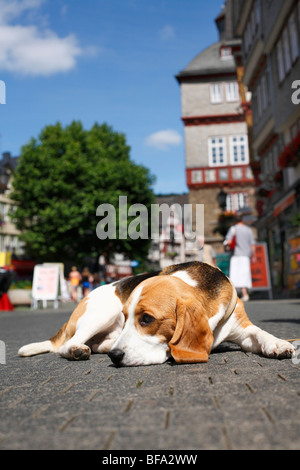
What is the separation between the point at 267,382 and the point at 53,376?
4.80 feet

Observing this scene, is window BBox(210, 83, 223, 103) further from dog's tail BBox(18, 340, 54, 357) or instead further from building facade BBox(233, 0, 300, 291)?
dog's tail BBox(18, 340, 54, 357)

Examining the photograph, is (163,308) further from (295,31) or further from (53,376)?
(295,31)

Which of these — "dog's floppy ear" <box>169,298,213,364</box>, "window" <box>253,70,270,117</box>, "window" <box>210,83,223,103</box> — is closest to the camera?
"dog's floppy ear" <box>169,298,213,364</box>

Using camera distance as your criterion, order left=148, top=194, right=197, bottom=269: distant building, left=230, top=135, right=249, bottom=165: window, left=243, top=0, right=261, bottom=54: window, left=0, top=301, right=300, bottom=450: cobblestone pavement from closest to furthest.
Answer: left=0, top=301, right=300, bottom=450: cobblestone pavement
left=243, top=0, right=261, bottom=54: window
left=230, top=135, right=249, bottom=165: window
left=148, top=194, right=197, bottom=269: distant building

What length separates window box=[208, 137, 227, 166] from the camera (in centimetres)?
4541

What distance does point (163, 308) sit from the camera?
139 inches

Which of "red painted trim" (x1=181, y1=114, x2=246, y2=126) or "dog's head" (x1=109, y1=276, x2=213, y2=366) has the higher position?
"red painted trim" (x1=181, y1=114, x2=246, y2=126)

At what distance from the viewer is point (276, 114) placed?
21625mm

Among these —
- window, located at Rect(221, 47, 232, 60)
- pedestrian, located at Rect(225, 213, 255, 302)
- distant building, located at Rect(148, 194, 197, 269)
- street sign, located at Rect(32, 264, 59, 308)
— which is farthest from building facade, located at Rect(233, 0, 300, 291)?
distant building, located at Rect(148, 194, 197, 269)

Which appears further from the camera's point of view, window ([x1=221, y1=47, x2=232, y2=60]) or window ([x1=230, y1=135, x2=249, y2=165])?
window ([x1=221, y1=47, x2=232, y2=60])

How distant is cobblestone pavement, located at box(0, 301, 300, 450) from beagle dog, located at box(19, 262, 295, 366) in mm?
127

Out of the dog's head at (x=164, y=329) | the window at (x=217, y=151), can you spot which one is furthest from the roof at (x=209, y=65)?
the dog's head at (x=164, y=329)

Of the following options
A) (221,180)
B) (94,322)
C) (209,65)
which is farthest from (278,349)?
(209,65)
